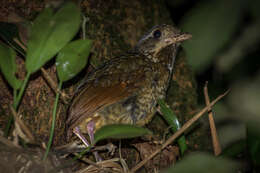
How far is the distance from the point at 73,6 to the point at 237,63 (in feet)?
5.57

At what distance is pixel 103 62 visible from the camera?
3.20 metres

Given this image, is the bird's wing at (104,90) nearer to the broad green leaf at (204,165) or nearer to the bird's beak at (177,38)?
the bird's beak at (177,38)

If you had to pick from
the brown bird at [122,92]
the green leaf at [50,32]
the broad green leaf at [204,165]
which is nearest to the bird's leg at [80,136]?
the brown bird at [122,92]

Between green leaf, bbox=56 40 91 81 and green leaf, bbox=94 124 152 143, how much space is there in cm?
46

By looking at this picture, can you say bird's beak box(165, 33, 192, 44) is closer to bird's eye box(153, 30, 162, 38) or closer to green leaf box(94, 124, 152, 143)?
bird's eye box(153, 30, 162, 38)

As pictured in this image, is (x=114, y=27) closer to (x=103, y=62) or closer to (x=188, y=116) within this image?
(x=103, y=62)

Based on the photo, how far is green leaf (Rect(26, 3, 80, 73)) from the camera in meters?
1.61

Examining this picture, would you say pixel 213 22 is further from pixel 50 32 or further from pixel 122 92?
pixel 122 92

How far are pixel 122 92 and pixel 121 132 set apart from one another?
102cm

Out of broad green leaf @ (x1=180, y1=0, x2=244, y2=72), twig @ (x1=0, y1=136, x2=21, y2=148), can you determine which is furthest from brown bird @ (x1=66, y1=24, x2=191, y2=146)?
broad green leaf @ (x1=180, y1=0, x2=244, y2=72)

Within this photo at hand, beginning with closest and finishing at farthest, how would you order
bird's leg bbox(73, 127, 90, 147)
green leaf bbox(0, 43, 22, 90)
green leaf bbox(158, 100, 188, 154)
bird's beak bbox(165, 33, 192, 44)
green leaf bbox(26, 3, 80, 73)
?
1. green leaf bbox(26, 3, 80, 73)
2. green leaf bbox(0, 43, 22, 90)
3. green leaf bbox(158, 100, 188, 154)
4. bird's leg bbox(73, 127, 90, 147)
5. bird's beak bbox(165, 33, 192, 44)

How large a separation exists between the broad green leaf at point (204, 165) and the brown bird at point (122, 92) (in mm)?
1461

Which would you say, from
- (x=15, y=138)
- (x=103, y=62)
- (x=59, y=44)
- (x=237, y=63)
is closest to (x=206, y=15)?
(x=59, y=44)

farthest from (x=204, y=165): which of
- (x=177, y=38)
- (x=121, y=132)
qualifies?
(x=177, y=38)
